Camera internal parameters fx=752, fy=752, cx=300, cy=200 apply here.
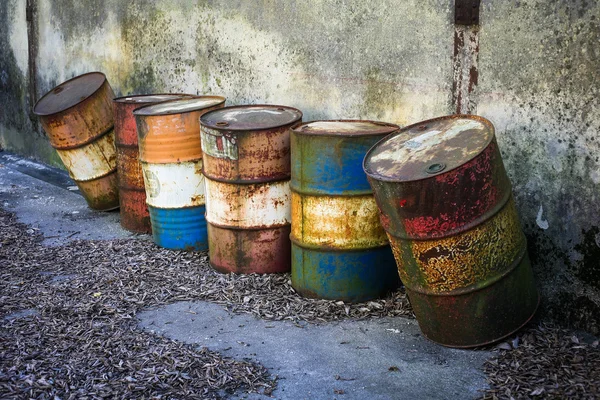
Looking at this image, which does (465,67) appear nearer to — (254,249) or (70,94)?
(254,249)

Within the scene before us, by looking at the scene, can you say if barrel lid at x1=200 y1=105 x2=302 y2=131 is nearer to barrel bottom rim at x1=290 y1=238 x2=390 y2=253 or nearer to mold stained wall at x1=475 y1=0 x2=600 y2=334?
barrel bottom rim at x1=290 y1=238 x2=390 y2=253

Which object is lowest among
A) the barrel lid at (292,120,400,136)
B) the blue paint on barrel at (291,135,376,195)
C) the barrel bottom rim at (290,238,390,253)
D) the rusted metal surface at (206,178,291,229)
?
the barrel bottom rim at (290,238,390,253)

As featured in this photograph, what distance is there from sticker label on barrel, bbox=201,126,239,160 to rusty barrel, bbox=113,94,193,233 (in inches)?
47.9

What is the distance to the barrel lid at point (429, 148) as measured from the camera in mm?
3910

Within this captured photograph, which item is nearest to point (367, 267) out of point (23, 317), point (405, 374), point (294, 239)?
point (294, 239)

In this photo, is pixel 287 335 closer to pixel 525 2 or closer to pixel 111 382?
pixel 111 382

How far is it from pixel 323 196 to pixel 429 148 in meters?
0.89

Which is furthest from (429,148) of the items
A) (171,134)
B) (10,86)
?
(10,86)

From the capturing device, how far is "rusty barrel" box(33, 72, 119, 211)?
22.9 feet

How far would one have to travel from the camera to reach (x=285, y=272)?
18.1ft

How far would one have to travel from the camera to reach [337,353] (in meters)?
4.25

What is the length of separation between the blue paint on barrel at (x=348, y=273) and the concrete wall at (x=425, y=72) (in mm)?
948

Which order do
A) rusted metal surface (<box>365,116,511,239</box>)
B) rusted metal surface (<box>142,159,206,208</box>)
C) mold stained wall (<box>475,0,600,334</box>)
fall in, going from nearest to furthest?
rusted metal surface (<box>365,116,511,239</box>) < mold stained wall (<box>475,0,600,334</box>) < rusted metal surface (<box>142,159,206,208</box>)

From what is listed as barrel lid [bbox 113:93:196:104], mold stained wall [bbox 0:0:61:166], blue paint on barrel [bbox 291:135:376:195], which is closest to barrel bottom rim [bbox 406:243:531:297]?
blue paint on barrel [bbox 291:135:376:195]
